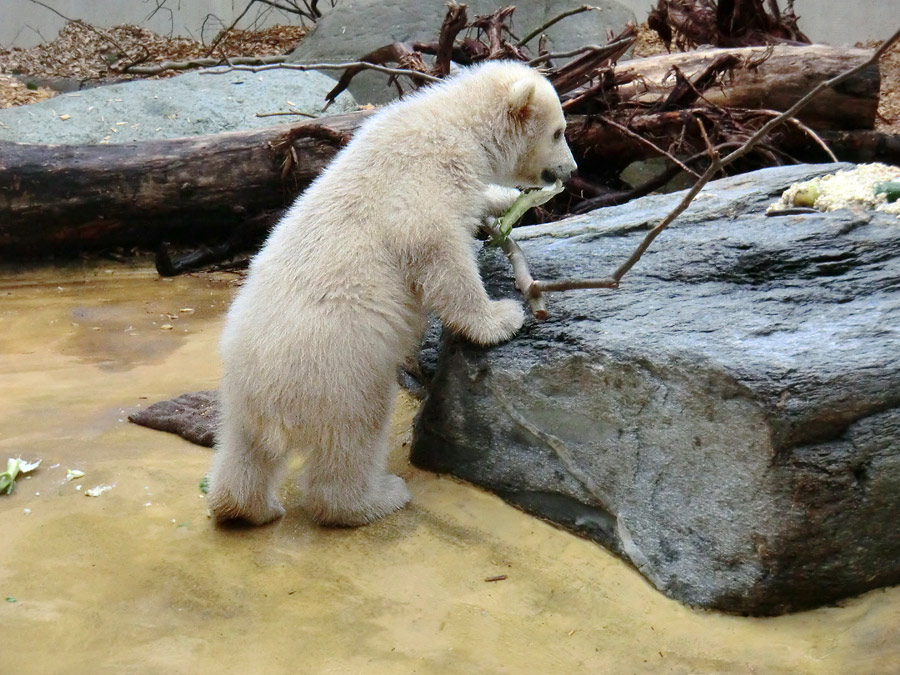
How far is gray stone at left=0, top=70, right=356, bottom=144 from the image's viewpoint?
8.97 metres

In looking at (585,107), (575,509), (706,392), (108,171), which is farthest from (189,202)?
(706,392)

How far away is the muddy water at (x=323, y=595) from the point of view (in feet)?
9.48

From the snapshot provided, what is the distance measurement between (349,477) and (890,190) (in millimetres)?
2888

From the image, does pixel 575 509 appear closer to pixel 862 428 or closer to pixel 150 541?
pixel 862 428

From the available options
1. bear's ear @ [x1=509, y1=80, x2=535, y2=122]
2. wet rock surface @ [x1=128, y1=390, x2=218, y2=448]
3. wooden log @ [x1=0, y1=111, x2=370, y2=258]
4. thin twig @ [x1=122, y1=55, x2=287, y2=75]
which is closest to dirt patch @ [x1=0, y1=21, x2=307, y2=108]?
thin twig @ [x1=122, y1=55, x2=287, y2=75]

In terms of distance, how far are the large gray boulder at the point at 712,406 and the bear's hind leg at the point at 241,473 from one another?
88cm

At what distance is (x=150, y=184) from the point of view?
305 inches

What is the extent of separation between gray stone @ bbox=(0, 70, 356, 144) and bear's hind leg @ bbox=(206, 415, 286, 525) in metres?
5.77

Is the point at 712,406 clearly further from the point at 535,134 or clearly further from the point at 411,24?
the point at 411,24

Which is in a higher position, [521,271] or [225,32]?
[225,32]

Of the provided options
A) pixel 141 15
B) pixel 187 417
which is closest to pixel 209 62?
pixel 141 15

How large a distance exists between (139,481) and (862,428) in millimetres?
3193

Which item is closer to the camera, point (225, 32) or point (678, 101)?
point (678, 101)

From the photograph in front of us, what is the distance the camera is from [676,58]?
314 inches
